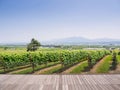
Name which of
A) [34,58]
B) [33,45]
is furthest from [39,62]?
[33,45]

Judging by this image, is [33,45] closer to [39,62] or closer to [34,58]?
[39,62]

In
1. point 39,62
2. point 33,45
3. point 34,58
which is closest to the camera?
point 34,58

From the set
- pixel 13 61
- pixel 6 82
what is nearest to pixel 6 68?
pixel 13 61

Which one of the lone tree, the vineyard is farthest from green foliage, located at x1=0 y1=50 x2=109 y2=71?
the lone tree

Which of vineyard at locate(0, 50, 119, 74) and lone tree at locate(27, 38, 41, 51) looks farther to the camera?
lone tree at locate(27, 38, 41, 51)

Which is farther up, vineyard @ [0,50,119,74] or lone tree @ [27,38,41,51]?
lone tree @ [27,38,41,51]

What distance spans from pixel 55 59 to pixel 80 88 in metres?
28.5

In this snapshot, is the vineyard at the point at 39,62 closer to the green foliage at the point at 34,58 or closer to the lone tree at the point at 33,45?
the green foliage at the point at 34,58

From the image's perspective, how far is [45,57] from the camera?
119ft

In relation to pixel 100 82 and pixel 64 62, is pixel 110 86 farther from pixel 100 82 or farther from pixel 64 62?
pixel 64 62

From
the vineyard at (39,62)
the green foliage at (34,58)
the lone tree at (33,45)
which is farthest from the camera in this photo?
the lone tree at (33,45)

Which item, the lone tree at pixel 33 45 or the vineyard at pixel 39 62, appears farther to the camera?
the lone tree at pixel 33 45

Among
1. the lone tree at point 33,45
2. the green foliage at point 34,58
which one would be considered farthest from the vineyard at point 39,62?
the lone tree at point 33,45

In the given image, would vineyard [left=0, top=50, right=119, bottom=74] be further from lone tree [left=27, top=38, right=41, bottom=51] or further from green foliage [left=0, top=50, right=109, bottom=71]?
lone tree [left=27, top=38, right=41, bottom=51]
